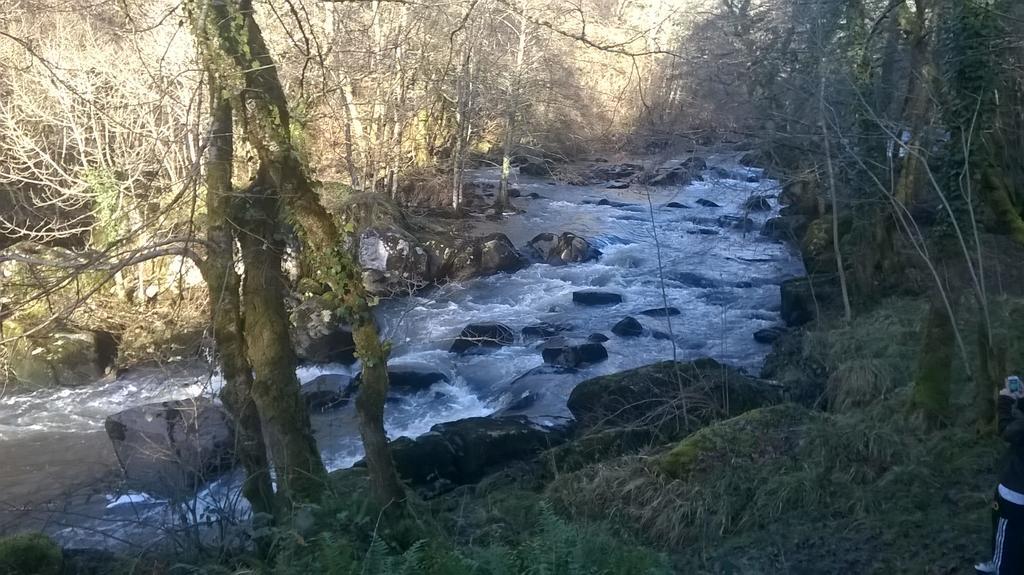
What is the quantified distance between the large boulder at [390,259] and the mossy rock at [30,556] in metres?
12.4

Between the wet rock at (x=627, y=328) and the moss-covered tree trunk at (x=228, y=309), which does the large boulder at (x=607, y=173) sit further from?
the moss-covered tree trunk at (x=228, y=309)

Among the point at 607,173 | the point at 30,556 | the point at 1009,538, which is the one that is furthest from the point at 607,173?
the point at 1009,538

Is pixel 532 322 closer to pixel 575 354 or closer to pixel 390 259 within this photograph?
pixel 575 354

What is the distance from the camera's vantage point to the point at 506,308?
18.7 meters

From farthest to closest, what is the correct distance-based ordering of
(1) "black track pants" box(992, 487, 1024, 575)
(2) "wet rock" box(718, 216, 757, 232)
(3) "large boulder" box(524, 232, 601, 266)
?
(3) "large boulder" box(524, 232, 601, 266) < (2) "wet rock" box(718, 216, 757, 232) < (1) "black track pants" box(992, 487, 1024, 575)

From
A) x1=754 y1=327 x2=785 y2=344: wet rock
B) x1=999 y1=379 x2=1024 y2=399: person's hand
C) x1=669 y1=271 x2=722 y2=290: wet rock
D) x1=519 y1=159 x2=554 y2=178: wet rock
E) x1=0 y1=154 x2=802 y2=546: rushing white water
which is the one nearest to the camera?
x1=999 y1=379 x2=1024 y2=399: person's hand

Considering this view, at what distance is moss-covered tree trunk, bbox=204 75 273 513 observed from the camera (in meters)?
5.98

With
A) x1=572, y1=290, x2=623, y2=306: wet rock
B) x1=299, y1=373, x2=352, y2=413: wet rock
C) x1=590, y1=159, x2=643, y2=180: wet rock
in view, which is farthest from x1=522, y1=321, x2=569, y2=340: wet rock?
x1=590, y1=159, x2=643, y2=180: wet rock

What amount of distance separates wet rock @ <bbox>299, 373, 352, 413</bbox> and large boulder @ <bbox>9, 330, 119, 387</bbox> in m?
4.36

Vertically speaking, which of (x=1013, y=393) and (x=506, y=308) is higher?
(x=1013, y=393)

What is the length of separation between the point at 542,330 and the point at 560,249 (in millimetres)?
6161

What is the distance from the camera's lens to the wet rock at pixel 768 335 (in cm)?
1562

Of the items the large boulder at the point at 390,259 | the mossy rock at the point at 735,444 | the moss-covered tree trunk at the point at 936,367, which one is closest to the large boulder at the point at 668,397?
the mossy rock at the point at 735,444

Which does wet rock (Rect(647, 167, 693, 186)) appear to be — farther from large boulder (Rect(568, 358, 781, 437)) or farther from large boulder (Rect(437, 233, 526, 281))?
large boulder (Rect(568, 358, 781, 437))
